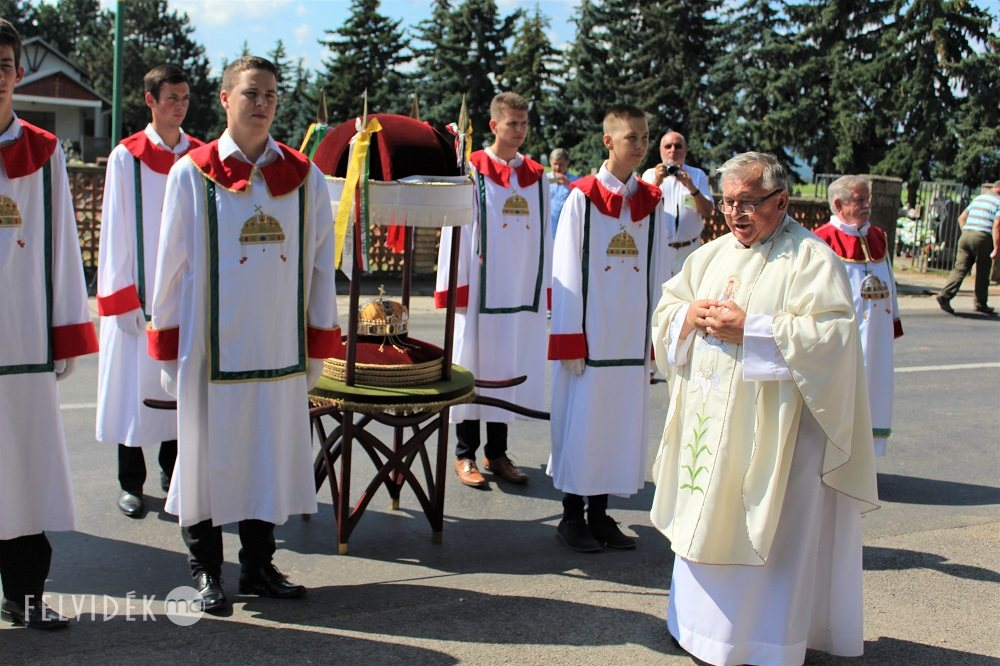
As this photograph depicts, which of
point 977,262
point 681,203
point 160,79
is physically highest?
point 160,79

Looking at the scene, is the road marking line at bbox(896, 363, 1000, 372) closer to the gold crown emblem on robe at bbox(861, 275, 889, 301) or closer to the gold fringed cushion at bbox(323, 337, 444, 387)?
the gold crown emblem on robe at bbox(861, 275, 889, 301)

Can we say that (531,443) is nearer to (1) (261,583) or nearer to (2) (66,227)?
(1) (261,583)

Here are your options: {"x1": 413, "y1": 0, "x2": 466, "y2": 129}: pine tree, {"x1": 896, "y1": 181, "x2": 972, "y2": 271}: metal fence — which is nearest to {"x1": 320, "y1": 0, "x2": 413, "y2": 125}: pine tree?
{"x1": 413, "y1": 0, "x2": 466, "y2": 129}: pine tree

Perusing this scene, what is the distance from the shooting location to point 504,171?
6.71m

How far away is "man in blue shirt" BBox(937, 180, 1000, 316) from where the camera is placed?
1591 centimetres

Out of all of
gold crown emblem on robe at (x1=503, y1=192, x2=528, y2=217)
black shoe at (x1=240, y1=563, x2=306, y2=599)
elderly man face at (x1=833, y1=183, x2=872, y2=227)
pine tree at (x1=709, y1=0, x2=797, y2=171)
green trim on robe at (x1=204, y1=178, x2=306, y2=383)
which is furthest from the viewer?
pine tree at (x1=709, y1=0, x2=797, y2=171)

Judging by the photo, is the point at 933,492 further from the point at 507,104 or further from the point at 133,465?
the point at 133,465

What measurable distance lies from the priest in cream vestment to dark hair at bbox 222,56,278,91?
6.42 feet

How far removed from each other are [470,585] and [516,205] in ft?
8.91

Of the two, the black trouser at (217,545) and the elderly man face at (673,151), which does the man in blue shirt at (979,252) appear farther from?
the black trouser at (217,545)

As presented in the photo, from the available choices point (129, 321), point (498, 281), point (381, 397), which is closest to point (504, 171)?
point (498, 281)

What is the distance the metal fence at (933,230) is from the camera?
22016 millimetres

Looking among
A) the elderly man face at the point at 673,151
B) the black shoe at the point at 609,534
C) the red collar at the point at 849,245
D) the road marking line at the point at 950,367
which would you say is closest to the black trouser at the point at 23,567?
the black shoe at the point at 609,534

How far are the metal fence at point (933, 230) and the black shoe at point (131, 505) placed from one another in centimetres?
1953
